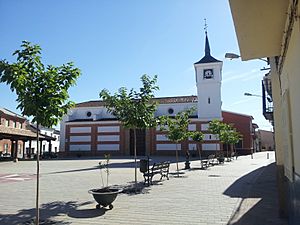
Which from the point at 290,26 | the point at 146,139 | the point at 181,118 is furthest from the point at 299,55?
the point at 146,139

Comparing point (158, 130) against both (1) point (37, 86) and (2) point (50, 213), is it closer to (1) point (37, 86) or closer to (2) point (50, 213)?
(2) point (50, 213)

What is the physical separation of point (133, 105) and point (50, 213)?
623 cm

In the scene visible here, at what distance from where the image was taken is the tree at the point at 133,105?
13.6m

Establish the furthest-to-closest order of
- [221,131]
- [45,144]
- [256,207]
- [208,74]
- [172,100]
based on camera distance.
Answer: [45,144] < [172,100] < [208,74] < [221,131] < [256,207]

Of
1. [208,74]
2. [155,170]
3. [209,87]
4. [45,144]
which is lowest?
[155,170]

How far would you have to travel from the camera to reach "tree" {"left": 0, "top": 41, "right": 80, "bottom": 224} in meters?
6.80

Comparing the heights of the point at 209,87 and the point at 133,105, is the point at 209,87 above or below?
above

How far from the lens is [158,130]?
53.7m

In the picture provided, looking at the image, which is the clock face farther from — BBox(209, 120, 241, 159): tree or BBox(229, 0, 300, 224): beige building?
BBox(229, 0, 300, 224): beige building

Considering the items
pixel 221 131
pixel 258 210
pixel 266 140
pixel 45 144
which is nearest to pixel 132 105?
pixel 258 210

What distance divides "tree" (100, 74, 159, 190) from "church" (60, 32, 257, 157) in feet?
124

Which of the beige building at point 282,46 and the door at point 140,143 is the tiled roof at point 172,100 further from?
the beige building at point 282,46

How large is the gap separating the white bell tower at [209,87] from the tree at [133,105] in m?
40.3

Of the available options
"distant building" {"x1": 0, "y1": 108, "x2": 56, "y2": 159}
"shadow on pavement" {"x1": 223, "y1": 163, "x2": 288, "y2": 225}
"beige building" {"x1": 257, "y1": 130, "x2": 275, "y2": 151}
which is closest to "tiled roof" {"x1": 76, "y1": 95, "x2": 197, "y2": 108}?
"distant building" {"x1": 0, "y1": 108, "x2": 56, "y2": 159}
